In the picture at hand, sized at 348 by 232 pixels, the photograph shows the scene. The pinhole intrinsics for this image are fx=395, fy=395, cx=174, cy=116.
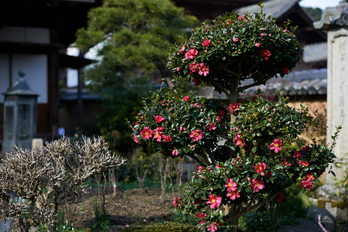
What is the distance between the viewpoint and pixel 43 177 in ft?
12.4

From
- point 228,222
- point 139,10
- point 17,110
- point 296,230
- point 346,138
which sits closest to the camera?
point 228,222

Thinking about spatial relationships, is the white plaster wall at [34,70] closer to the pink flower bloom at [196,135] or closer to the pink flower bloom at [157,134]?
the pink flower bloom at [157,134]

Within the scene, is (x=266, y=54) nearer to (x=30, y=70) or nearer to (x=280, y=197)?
(x=280, y=197)

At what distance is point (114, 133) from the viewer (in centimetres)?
1061

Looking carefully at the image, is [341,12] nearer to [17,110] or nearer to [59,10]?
[17,110]

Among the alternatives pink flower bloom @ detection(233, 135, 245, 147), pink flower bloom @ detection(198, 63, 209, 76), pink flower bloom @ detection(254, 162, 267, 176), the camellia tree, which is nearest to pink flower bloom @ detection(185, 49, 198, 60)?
the camellia tree

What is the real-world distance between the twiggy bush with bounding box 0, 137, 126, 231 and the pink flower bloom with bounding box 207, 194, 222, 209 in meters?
1.10

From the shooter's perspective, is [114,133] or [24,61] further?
[24,61]

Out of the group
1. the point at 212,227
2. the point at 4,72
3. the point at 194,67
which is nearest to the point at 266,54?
the point at 194,67

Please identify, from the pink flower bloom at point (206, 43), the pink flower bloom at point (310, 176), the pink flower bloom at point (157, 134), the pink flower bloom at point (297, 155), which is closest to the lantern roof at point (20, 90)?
the pink flower bloom at point (157, 134)

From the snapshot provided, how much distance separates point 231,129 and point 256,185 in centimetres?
60

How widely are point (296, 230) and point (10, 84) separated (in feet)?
30.4

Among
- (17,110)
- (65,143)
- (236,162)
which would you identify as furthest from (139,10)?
(236,162)

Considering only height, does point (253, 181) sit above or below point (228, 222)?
above
